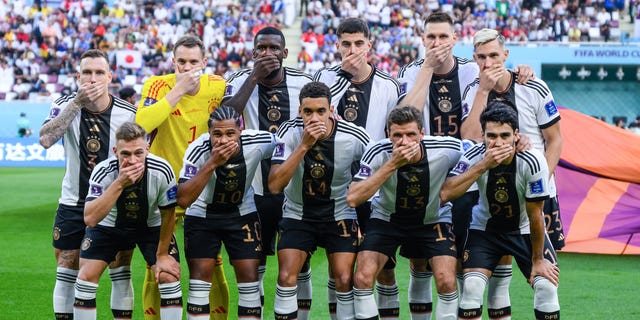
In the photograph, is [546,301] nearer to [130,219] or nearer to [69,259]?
[130,219]

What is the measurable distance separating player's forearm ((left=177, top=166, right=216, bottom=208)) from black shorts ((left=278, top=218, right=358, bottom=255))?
0.64 meters

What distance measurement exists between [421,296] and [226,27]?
1011 inches

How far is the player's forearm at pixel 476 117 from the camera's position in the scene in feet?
19.9

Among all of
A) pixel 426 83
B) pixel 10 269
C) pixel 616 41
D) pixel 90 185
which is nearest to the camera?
pixel 90 185

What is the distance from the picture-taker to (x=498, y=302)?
5875 mm

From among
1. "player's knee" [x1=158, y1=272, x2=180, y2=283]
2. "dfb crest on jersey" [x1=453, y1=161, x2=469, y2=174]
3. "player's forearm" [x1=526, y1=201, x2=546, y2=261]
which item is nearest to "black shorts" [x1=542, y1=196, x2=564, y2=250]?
"player's forearm" [x1=526, y1=201, x2=546, y2=261]

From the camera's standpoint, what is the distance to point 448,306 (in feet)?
18.5

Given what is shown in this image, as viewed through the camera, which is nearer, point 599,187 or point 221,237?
point 221,237

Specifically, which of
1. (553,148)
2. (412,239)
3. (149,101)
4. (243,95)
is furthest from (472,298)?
(149,101)

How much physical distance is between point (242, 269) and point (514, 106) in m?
2.12

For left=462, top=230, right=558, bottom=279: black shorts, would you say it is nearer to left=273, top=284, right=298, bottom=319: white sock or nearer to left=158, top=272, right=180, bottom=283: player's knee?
left=273, top=284, right=298, bottom=319: white sock

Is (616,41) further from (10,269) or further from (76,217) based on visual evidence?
(76,217)

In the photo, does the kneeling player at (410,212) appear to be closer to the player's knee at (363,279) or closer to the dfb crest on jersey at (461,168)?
the player's knee at (363,279)

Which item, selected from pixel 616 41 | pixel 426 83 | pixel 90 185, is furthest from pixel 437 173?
pixel 616 41
